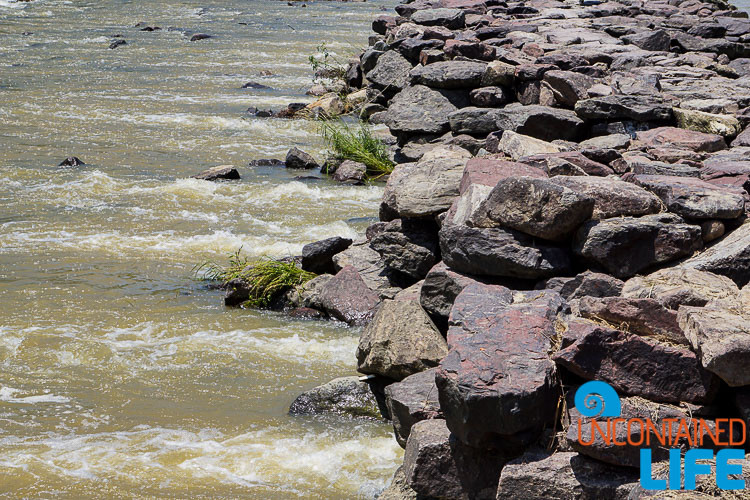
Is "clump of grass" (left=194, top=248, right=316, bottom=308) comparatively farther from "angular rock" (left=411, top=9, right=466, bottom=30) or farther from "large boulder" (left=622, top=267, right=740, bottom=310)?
"angular rock" (left=411, top=9, right=466, bottom=30)

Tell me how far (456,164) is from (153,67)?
14412 millimetres

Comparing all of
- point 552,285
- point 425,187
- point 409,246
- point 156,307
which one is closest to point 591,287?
point 552,285

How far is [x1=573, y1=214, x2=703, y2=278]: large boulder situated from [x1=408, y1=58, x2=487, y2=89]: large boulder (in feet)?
19.0

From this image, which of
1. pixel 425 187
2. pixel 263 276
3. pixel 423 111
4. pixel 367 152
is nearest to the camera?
pixel 425 187

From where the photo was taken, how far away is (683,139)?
7117mm

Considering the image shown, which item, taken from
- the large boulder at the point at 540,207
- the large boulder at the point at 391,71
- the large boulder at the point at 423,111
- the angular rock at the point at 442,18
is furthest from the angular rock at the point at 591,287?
the angular rock at the point at 442,18

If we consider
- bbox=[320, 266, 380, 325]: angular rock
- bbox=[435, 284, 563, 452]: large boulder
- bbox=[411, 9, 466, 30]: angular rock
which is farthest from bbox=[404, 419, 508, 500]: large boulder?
bbox=[411, 9, 466, 30]: angular rock

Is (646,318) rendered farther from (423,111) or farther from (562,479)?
→ (423,111)

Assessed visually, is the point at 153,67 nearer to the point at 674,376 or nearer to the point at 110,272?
the point at 110,272

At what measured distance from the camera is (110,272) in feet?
26.8

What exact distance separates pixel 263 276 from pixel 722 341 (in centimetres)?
461

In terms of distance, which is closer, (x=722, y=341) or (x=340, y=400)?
(x=722, y=341)

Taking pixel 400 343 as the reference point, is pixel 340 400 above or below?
below

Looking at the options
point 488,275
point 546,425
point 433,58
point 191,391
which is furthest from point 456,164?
point 433,58
